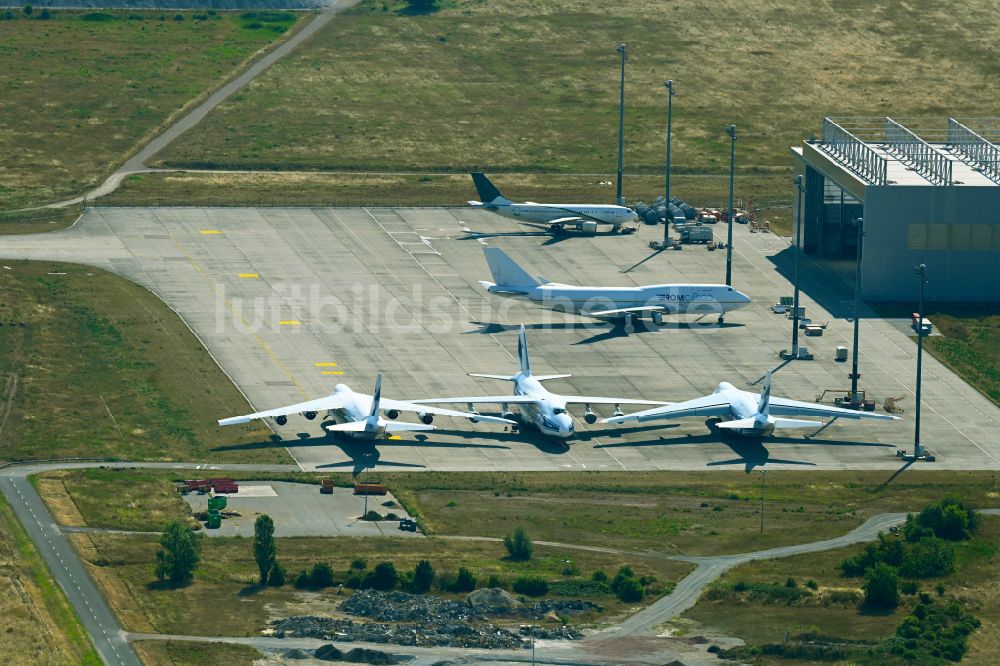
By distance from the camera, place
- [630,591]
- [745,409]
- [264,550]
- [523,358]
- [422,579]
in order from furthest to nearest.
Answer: [523,358] < [745,409] < [264,550] < [422,579] < [630,591]

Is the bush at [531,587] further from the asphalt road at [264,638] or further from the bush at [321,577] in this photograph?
the bush at [321,577]

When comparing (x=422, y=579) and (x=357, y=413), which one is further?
(x=357, y=413)

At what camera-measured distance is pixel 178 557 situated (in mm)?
117500

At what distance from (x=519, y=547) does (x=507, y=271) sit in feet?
190

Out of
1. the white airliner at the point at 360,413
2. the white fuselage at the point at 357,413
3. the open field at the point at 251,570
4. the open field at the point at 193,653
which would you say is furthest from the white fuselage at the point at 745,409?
the open field at the point at 193,653

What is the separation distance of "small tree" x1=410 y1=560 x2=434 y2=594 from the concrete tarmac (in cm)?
2542

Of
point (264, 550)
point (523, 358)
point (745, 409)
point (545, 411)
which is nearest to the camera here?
point (264, 550)

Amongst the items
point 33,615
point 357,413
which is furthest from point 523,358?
point 33,615

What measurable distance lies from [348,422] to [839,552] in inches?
1590

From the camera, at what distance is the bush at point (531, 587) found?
385 feet

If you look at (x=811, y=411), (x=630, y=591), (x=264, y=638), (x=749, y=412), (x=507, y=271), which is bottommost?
(x=630, y=591)

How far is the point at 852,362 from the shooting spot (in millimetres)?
169500

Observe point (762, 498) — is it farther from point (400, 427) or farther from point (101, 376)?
point (101, 376)

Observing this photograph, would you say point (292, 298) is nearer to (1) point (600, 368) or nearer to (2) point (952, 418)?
(1) point (600, 368)
